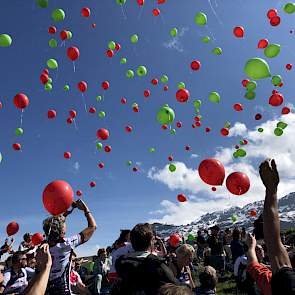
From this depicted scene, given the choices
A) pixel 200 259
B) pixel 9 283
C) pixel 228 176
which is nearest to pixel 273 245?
pixel 228 176

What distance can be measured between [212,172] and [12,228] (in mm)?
5499

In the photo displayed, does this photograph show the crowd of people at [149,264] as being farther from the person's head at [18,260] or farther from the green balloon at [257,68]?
the green balloon at [257,68]

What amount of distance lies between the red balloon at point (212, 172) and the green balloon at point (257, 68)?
5.31 ft

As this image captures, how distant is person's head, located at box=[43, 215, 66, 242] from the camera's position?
4020 mm

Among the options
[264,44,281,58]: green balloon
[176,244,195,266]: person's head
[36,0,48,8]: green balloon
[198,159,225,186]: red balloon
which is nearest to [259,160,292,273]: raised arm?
[176,244,195,266]: person's head

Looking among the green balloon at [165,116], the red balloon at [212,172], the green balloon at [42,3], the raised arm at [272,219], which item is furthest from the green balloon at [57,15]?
the raised arm at [272,219]

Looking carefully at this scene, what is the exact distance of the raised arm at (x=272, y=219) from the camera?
1.84 metres

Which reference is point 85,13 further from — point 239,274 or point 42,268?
point 42,268

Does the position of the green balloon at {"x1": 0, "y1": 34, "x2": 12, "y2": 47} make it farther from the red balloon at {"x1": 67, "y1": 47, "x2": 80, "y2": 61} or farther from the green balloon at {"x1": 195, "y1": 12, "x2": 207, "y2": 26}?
the green balloon at {"x1": 195, "y1": 12, "x2": 207, "y2": 26}

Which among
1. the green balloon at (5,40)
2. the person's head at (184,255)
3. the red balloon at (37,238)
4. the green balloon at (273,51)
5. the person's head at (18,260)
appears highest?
the green balloon at (5,40)

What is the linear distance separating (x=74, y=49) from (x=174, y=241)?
579cm


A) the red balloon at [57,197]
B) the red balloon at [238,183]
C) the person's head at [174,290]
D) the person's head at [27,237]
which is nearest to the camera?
the person's head at [174,290]

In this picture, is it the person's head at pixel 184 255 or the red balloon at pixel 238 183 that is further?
the red balloon at pixel 238 183

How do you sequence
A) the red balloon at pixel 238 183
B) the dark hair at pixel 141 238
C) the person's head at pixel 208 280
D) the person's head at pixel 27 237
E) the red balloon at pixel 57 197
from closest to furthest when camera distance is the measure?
the dark hair at pixel 141 238 < the person's head at pixel 208 280 < the red balloon at pixel 57 197 < the red balloon at pixel 238 183 < the person's head at pixel 27 237
